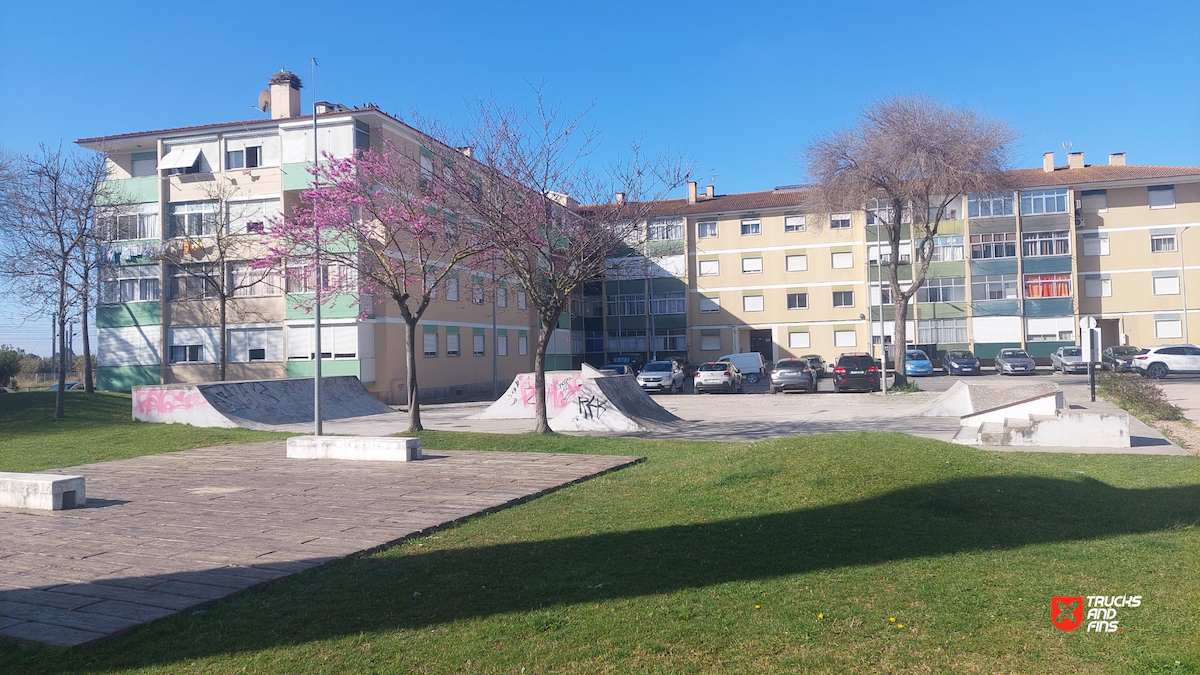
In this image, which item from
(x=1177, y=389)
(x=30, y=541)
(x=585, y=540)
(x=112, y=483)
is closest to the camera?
(x=585, y=540)

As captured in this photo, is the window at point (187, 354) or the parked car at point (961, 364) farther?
the parked car at point (961, 364)

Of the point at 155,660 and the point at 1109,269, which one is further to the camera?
the point at 1109,269

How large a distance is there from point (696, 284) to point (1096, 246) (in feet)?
84.6

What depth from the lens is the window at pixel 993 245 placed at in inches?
2104

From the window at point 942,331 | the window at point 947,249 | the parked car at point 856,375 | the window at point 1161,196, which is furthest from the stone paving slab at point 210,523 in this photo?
the window at point 1161,196

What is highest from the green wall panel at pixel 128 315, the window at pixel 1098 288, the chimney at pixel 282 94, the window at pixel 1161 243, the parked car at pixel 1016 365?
the chimney at pixel 282 94

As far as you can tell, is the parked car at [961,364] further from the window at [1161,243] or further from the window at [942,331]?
the window at [1161,243]

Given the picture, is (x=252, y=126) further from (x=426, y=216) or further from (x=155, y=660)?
(x=155, y=660)

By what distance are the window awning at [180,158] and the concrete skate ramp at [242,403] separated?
16205 mm

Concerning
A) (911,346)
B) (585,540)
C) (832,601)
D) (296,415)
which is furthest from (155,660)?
(911,346)

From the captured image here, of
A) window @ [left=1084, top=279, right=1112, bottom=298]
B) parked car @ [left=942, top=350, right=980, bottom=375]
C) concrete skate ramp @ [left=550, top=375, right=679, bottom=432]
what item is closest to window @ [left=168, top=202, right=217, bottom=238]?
concrete skate ramp @ [left=550, top=375, right=679, bottom=432]

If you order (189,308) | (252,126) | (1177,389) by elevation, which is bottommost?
(1177,389)

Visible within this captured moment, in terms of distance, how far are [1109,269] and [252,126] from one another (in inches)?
1996

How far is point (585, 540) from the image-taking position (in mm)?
7242
